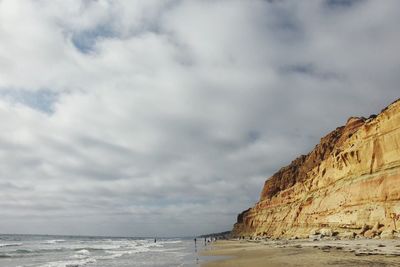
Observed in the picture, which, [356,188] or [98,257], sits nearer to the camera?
[356,188]

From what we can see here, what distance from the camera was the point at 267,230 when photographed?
307ft

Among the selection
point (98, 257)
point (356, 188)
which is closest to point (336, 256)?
point (356, 188)

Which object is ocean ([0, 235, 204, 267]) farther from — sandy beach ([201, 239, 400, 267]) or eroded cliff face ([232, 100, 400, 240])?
eroded cliff face ([232, 100, 400, 240])

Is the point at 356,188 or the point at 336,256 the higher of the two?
the point at 356,188

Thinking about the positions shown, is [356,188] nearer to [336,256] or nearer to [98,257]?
[336,256]

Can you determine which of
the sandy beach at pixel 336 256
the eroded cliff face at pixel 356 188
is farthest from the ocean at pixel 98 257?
the eroded cliff face at pixel 356 188

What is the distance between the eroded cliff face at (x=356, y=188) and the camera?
39344 mm

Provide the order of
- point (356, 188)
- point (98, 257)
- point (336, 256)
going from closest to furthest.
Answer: point (336, 256) → point (356, 188) → point (98, 257)

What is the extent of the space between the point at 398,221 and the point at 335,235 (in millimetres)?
12711

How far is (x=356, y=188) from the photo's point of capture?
4622cm

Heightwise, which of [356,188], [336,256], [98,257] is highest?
[356,188]

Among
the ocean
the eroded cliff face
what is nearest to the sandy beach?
the ocean

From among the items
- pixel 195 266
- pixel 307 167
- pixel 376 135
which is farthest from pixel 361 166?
Answer: pixel 307 167

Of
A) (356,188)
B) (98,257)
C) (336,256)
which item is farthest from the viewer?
(98,257)
